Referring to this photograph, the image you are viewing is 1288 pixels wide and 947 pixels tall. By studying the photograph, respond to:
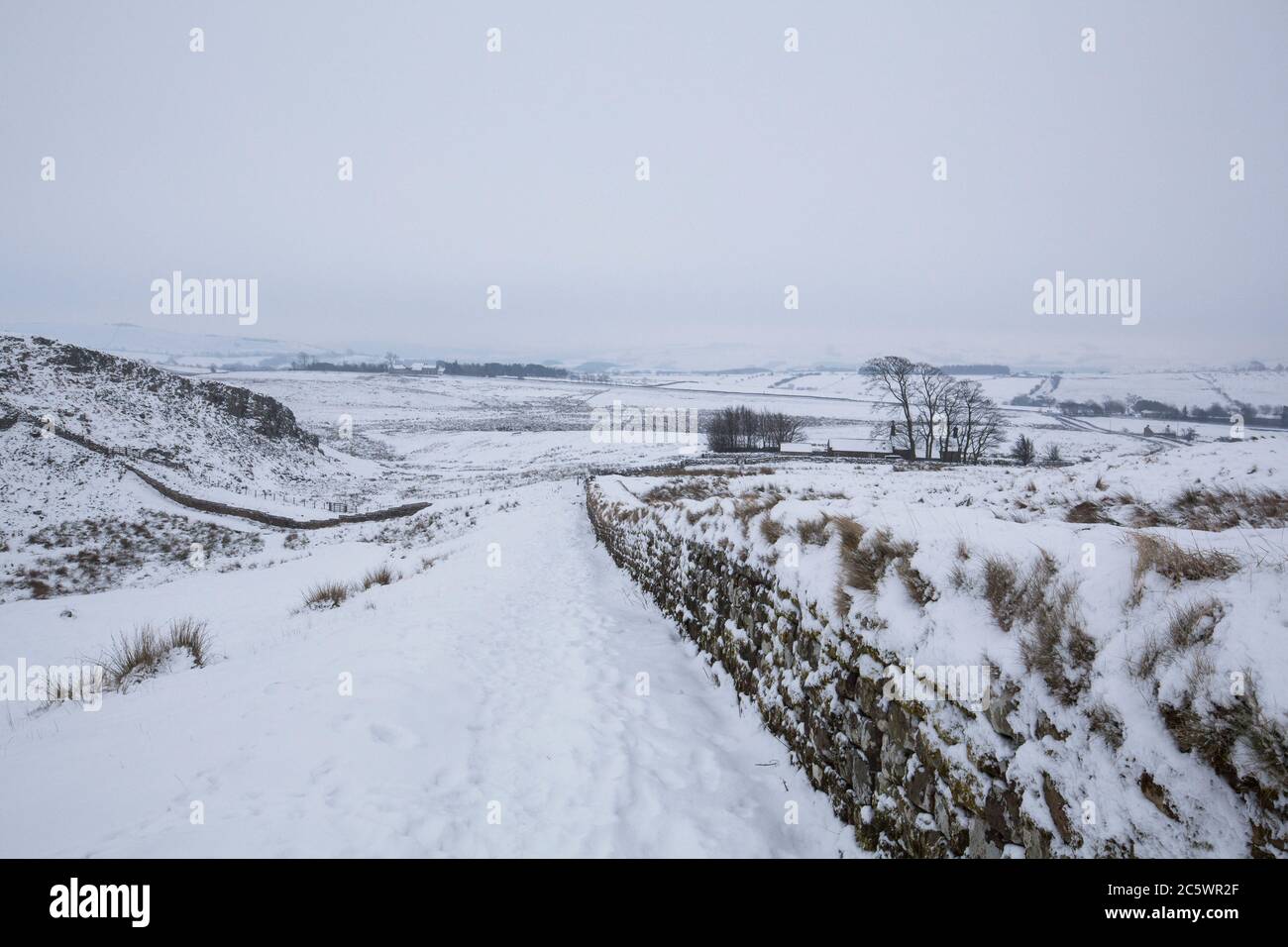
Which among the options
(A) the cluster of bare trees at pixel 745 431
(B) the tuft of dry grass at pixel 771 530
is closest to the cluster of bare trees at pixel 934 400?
(A) the cluster of bare trees at pixel 745 431

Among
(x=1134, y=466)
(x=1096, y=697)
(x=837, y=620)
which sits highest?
(x=1134, y=466)

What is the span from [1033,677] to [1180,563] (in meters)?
0.74

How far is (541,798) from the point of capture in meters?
4.02

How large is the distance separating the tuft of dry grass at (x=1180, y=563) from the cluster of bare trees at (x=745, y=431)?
46.5m

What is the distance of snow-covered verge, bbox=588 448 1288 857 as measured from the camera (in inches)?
71.1

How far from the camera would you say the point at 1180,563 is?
228 centimetres

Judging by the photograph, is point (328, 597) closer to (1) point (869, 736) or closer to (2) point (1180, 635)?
(1) point (869, 736)

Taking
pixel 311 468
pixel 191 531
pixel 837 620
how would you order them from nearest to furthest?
1. pixel 837 620
2. pixel 191 531
3. pixel 311 468

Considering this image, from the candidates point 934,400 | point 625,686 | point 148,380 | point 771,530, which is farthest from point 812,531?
point 148,380

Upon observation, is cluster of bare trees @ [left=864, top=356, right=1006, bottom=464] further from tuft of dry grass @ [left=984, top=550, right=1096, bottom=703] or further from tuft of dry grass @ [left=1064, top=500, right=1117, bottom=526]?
tuft of dry grass @ [left=984, top=550, right=1096, bottom=703]

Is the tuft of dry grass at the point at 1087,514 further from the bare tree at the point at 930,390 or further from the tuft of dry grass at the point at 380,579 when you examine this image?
the bare tree at the point at 930,390
